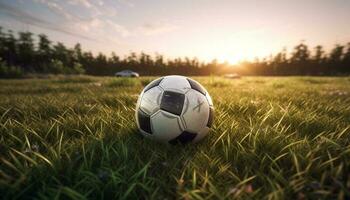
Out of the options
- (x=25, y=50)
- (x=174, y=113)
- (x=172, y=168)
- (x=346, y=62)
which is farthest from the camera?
(x=346, y=62)

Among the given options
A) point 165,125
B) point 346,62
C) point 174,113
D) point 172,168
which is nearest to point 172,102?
point 174,113

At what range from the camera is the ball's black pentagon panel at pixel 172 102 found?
7.36 feet

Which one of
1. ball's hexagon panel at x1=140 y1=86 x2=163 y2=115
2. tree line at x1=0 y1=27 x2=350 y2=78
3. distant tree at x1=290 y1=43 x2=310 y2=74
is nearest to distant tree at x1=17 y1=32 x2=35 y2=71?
tree line at x1=0 y1=27 x2=350 y2=78

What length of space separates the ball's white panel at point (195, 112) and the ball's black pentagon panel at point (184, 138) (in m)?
0.04

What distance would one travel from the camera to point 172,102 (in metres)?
2.27

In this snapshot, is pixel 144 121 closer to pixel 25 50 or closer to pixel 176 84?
pixel 176 84

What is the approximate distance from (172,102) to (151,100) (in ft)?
0.79

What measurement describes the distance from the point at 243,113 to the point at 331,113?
1.52 meters

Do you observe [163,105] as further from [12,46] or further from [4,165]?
[12,46]

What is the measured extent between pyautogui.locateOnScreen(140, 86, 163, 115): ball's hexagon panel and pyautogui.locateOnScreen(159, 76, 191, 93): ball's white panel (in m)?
0.08

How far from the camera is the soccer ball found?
2.24 m

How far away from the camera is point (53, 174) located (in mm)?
1562

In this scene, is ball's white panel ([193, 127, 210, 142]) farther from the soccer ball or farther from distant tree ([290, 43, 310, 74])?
distant tree ([290, 43, 310, 74])

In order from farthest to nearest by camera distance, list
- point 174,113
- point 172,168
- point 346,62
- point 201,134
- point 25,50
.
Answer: point 346,62 → point 25,50 → point 201,134 → point 174,113 → point 172,168
